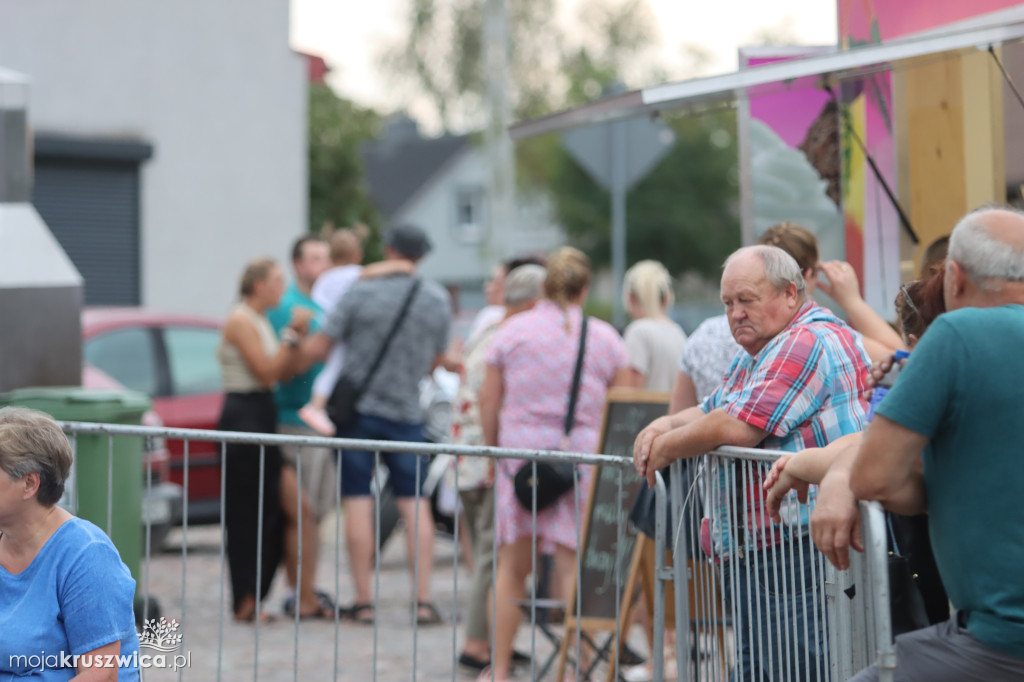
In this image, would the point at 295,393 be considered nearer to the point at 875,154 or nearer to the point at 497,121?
the point at 875,154

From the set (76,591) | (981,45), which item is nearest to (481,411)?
(981,45)

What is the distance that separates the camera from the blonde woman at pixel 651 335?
6.57m

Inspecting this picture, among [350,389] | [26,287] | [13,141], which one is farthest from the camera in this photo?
[350,389]

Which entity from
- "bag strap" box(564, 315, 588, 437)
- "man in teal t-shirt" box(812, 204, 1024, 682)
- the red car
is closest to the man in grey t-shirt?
"bag strap" box(564, 315, 588, 437)

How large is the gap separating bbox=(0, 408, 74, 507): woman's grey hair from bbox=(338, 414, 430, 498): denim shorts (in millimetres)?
3942

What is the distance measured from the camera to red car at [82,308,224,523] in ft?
30.6

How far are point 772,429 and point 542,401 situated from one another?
2519 mm

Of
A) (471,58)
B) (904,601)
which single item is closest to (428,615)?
(904,601)

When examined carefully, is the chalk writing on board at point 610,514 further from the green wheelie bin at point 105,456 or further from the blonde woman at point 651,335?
the green wheelie bin at point 105,456

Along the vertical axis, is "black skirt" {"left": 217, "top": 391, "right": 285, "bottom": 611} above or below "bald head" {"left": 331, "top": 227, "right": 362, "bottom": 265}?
below

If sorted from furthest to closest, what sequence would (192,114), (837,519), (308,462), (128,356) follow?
1. (192,114)
2. (128,356)
3. (308,462)
4. (837,519)

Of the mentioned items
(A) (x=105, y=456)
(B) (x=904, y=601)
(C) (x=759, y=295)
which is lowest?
(B) (x=904, y=601)

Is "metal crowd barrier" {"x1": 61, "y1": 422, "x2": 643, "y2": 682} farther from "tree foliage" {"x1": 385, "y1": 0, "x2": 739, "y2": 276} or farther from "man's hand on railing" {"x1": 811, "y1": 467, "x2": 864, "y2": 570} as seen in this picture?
"tree foliage" {"x1": 385, "y1": 0, "x2": 739, "y2": 276}

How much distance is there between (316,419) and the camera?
7.73 m
